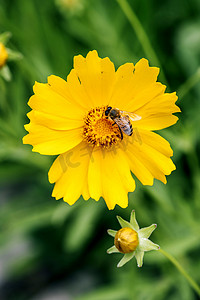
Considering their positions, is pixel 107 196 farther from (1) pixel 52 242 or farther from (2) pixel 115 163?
(1) pixel 52 242

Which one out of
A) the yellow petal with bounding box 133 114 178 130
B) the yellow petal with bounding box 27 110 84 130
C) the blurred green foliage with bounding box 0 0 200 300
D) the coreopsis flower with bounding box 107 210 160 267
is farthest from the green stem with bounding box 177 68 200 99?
the coreopsis flower with bounding box 107 210 160 267

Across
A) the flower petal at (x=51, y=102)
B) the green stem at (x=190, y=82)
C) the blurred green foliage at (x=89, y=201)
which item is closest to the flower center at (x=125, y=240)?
the flower petal at (x=51, y=102)

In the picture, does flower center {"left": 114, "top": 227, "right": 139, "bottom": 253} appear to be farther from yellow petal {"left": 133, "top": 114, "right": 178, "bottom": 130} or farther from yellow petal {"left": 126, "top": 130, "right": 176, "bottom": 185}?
yellow petal {"left": 133, "top": 114, "right": 178, "bottom": 130}

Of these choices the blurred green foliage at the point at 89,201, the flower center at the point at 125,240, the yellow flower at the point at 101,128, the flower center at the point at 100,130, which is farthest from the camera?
the blurred green foliage at the point at 89,201

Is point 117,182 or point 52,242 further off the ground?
point 52,242

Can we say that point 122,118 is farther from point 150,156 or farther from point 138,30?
point 138,30

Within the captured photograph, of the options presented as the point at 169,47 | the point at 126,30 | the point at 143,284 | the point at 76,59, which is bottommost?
the point at 143,284

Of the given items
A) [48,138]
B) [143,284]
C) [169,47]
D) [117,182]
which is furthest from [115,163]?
[169,47]

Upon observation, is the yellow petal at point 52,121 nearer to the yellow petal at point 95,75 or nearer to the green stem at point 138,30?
the yellow petal at point 95,75
